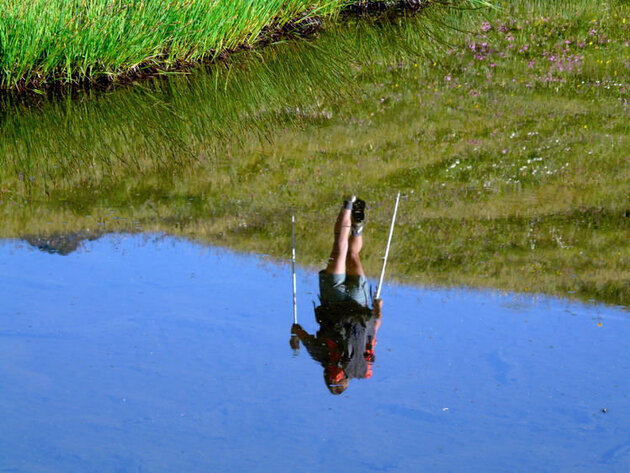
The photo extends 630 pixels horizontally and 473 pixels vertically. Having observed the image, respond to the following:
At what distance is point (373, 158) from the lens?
10242mm

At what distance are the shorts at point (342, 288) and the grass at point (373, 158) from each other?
250 mm

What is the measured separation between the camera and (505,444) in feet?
16.0

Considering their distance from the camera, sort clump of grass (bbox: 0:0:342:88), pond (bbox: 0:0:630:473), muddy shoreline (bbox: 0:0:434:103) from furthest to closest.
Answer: muddy shoreline (bbox: 0:0:434:103) < clump of grass (bbox: 0:0:342:88) < pond (bbox: 0:0:630:473)

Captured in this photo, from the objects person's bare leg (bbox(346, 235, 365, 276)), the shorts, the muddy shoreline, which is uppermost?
the shorts

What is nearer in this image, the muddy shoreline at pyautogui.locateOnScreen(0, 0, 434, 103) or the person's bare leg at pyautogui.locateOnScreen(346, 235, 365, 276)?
the person's bare leg at pyautogui.locateOnScreen(346, 235, 365, 276)

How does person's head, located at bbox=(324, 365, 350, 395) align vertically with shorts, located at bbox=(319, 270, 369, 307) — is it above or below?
above

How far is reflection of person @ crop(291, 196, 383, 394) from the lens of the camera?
5.68 m

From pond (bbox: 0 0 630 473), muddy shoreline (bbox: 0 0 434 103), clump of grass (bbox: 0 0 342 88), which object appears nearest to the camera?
pond (bbox: 0 0 630 473)

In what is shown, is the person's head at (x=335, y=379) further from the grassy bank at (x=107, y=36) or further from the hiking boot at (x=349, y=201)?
the grassy bank at (x=107, y=36)

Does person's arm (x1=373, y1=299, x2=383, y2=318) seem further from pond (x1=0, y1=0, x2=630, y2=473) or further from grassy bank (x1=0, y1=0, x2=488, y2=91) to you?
grassy bank (x1=0, y1=0, x2=488, y2=91)

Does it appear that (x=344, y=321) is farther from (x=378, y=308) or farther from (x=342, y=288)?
(x=342, y=288)

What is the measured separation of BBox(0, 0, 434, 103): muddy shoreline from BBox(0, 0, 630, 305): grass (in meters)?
0.32

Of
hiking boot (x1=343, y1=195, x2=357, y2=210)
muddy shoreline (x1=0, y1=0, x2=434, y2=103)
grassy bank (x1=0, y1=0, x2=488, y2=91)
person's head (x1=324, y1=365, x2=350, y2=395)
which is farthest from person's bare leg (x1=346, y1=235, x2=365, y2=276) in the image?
muddy shoreline (x1=0, y1=0, x2=434, y2=103)

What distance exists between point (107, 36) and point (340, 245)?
5.81m
